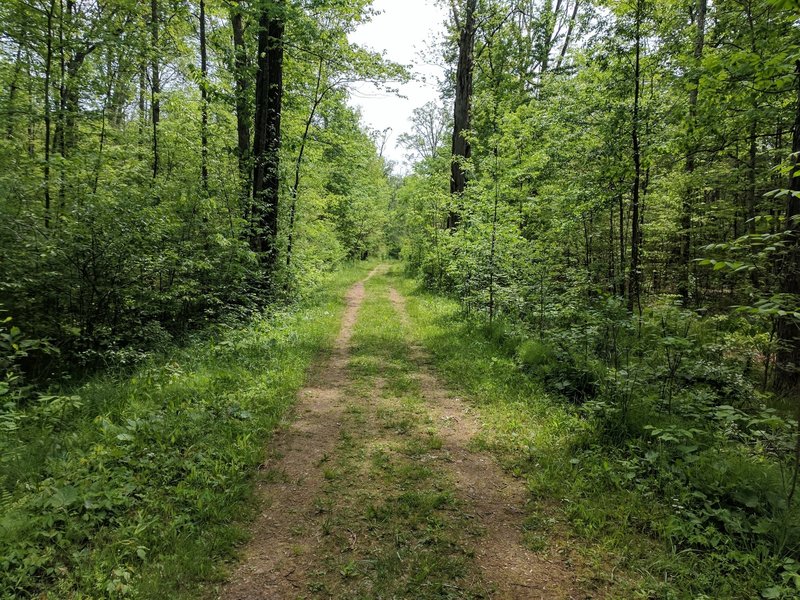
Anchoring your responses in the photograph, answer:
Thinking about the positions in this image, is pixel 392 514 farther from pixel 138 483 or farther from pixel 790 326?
pixel 790 326

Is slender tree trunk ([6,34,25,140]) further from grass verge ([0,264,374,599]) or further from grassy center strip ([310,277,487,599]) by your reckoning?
grassy center strip ([310,277,487,599])

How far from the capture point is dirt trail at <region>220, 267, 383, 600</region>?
10.00ft

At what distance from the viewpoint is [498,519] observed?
3773 mm

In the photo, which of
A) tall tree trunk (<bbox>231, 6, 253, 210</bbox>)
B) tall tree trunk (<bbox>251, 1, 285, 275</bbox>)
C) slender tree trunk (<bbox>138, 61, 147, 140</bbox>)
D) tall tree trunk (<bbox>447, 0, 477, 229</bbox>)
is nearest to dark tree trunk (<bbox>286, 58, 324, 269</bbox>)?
tall tree trunk (<bbox>231, 6, 253, 210</bbox>)

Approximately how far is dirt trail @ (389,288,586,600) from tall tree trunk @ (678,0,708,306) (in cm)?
446

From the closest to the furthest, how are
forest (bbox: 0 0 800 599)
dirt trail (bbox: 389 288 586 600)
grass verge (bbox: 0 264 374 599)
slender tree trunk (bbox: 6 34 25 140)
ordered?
1. grass verge (bbox: 0 264 374 599)
2. dirt trail (bbox: 389 288 586 600)
3. forest (bbox: 0 0 800 599)
4. slender tree trunk (bbox: 6 34 25 140)

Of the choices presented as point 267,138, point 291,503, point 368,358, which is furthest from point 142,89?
point 291,503

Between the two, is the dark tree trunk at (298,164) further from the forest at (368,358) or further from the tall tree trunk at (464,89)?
the tall tree trunk at (464,89)

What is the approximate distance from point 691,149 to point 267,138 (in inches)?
401

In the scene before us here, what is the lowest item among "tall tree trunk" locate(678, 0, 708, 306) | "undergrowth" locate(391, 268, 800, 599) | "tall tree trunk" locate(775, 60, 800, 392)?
"undergrowth" locate(391, 268, 800, 599)

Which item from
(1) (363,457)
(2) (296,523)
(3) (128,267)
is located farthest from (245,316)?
(2) (296,523)

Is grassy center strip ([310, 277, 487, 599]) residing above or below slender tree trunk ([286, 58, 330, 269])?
below

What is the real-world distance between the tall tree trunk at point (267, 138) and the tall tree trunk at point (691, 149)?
9.28 metres

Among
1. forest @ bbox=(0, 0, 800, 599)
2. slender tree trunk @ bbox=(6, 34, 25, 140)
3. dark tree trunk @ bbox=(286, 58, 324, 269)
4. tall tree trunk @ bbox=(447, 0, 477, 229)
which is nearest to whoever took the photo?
forest @ bbox=(0, 0, 800, 599)
